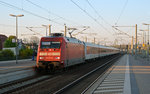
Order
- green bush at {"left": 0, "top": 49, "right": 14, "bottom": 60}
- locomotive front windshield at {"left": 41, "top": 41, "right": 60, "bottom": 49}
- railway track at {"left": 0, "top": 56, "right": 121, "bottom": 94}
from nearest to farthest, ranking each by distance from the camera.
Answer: railway track at {"left": 0, "top": 56, "right": 121, "bottom": 94}
locomotive front windshield at {"left": 41, "top": 41, "right": 60, "bottom": 49}
green bush at {"left": 0, "top": 49, "right": 14, "bottom": 60}

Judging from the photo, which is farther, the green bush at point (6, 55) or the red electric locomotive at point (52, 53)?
the green bush at point (6, 55)

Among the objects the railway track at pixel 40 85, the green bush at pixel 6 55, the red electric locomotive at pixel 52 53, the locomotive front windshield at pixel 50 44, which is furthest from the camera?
the green bush at pixel 6 55

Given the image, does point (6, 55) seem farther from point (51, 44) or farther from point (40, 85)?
point (40, 85)

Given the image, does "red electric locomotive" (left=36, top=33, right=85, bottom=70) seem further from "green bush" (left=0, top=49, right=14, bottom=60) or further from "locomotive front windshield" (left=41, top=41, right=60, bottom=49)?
"green bush" (left=0, top=49, right=14, bottom=60)

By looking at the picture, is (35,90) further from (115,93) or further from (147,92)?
(147,92)

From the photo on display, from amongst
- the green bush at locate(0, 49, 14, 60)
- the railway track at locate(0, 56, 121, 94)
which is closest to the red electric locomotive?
the railway track at locate(0, 56, 121, 94)

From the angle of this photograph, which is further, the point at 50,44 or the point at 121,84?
the point at 50,44

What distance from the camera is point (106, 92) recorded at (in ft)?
32.7

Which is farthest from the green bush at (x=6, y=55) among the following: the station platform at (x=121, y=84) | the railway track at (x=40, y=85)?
the station platform at (x=121, y=84)

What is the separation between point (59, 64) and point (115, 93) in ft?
24.0

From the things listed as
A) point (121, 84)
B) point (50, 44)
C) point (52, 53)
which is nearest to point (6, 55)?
point (50, 44)

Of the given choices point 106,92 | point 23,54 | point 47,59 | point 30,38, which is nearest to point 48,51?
point 47,59

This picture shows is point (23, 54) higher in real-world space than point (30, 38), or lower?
lower

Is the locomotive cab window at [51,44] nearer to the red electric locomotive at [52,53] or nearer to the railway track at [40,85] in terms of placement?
the red electric locomotive at [52,53]
